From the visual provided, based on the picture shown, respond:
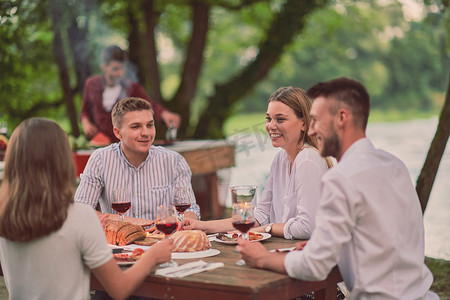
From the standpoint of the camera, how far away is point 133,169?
3754 millimetres

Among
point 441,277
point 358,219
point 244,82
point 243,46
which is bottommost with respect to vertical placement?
point 441,277

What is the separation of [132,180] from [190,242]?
117cm

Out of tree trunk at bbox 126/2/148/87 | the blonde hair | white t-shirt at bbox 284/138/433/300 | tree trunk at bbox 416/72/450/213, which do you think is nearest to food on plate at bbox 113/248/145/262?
white t-shirt at bbox 284/138/433/300

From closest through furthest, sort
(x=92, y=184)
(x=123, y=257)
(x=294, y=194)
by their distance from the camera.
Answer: (x=123, y=257) < (x=294, y=194) < (x=92, y=184)

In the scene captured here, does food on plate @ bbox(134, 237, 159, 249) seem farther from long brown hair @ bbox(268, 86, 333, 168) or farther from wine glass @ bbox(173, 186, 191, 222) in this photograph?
long brown hair @ bbox(268, 86, 333, 168)

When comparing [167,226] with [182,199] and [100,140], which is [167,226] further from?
[100,140]

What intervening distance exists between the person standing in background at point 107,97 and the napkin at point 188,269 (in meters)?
3.68

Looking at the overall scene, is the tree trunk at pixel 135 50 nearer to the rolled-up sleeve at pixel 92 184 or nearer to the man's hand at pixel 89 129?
the man's hand at pixel 89 129

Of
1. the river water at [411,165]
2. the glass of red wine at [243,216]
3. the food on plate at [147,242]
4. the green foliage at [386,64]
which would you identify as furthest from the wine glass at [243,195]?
the green foliage at [386,64]

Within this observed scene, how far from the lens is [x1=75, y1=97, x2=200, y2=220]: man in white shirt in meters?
3.64

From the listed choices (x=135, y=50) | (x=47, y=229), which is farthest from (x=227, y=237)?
(x=135, y=50)

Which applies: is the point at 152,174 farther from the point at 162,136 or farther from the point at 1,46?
the point at 1,46

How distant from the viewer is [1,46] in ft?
32.7

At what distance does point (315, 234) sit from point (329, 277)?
1.49 feet
